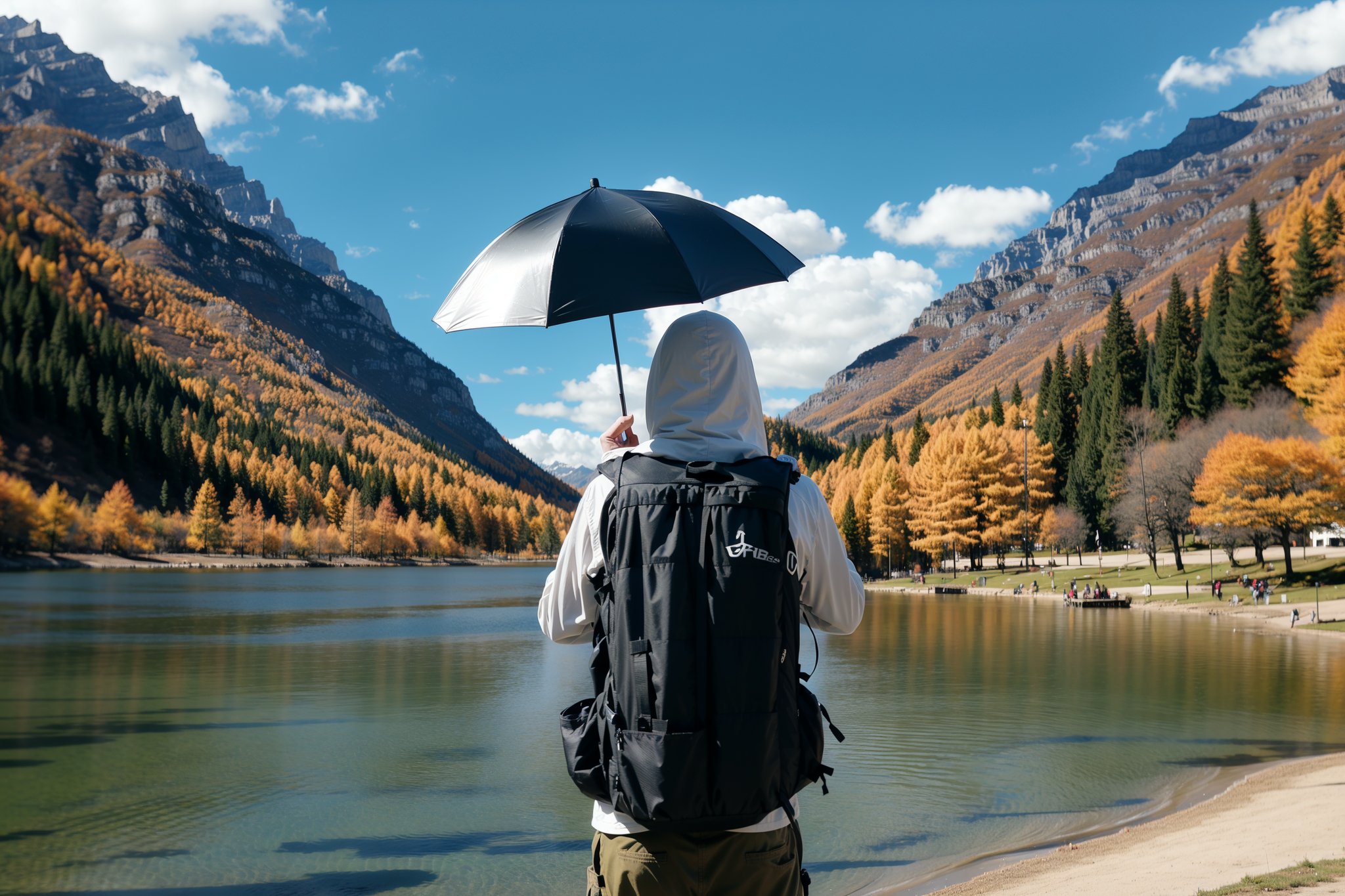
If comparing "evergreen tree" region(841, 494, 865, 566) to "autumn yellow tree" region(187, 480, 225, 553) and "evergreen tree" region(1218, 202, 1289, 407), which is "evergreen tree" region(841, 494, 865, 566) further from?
"autumn yellow tree" region(187, 480, 225, 553)

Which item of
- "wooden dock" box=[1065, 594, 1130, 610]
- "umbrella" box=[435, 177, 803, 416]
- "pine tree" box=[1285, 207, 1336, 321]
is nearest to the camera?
"umbrella" box=[435, 177, 803, 416]

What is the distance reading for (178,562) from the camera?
11062 cm

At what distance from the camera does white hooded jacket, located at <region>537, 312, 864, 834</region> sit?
2.71 meters

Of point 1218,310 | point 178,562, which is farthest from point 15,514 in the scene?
point 1218,310

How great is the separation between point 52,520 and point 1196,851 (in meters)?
111

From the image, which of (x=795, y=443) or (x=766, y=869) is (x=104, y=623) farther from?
(x=795, y=443)

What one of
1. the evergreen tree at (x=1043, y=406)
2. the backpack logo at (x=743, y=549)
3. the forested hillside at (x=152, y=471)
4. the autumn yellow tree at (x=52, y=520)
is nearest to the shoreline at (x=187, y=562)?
the autumn yellow tree at (x=52, y=520)

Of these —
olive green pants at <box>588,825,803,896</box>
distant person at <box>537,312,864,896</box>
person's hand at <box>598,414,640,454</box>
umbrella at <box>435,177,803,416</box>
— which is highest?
umbrella at <box>435,177,803,416</box>

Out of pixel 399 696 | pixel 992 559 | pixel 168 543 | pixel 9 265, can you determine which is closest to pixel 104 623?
pixel 399 696

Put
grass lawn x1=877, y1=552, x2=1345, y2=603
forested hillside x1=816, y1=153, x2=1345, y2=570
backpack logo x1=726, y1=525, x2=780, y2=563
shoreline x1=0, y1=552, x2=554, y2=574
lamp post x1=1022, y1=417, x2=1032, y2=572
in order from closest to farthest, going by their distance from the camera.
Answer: backpack logo x1=726, y1=525, x2=780, y2=563 < grass lawn x1=877, y1=552, x2=1345, y2=603 < forested hillside x1=816, y1=153, x2=1345, y2=570 < lamp post x1=1022, y1=417, x2=1032, y2=572 < shoreline x1=0, y1=552, x2=554, y2=574

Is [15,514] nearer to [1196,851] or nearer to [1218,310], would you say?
[1196,851]

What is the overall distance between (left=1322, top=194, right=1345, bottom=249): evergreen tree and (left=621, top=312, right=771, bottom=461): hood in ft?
263

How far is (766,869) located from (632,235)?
8.29ft

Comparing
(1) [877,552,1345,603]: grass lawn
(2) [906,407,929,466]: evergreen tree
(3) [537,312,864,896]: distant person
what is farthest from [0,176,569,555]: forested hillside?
(3) [537,312,864,896]: distant person
